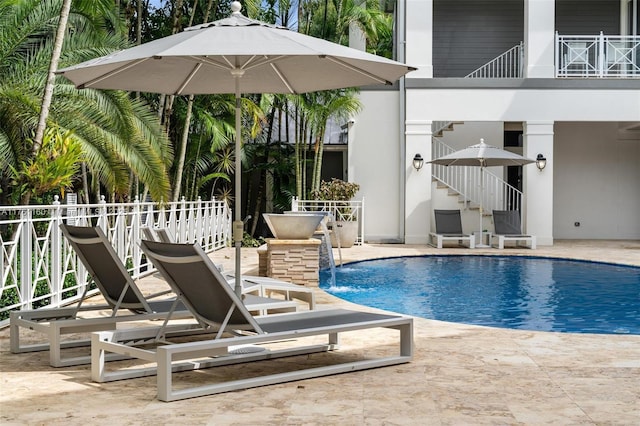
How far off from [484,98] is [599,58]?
8.71ft

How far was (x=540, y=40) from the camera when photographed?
1861 centimetres

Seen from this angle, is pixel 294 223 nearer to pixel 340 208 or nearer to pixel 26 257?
pixel 26 257

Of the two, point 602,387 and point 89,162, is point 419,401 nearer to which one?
point 602,387

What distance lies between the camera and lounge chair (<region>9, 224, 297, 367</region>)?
17.7 feet

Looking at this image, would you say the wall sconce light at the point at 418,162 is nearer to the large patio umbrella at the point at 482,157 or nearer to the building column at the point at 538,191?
the large patio umbrella at the point at 482,157

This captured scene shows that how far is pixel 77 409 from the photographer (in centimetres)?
430

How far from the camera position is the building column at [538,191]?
18.7 metres

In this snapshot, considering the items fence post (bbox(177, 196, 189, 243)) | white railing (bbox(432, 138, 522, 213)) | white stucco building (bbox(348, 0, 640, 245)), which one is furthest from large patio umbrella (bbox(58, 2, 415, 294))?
white railing (bbox(432, 138, 522, 213))

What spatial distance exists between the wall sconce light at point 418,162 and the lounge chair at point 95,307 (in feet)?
42.3

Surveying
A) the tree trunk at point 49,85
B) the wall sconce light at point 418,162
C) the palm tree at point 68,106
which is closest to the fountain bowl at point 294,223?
the palm tree at point 68,106

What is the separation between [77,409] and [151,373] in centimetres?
85

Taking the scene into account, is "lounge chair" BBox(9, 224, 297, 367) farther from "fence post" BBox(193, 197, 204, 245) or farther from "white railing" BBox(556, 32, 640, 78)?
"white railing" BBox(556, 32, 640, 78)

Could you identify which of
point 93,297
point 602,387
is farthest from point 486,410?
point 93,297

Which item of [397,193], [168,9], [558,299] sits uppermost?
[168,9]
